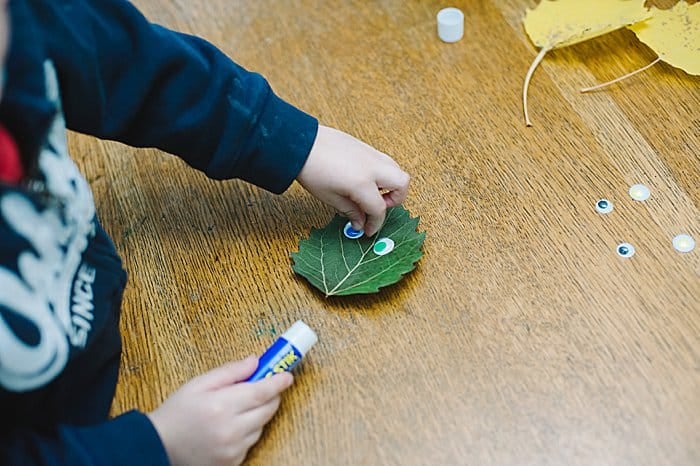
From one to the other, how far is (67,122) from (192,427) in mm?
252

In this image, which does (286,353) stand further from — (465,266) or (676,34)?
(676,34)

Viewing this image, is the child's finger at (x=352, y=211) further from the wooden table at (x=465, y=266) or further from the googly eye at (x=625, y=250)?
the googly eye at (x=625, y=250)

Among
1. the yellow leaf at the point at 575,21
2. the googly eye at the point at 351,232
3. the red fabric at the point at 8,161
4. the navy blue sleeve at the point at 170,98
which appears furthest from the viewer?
the yellow leaf at the point at 575,21

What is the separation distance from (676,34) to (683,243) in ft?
0.84

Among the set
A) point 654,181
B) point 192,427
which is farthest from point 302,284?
point 654,181

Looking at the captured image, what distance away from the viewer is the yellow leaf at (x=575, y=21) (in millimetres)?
766

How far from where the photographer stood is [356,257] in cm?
64

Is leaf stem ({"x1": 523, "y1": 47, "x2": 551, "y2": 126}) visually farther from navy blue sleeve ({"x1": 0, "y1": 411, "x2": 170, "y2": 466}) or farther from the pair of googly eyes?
navy blue sleeve ({"x1": 0, "y1": 411, "x2": 170, "y2": 466})

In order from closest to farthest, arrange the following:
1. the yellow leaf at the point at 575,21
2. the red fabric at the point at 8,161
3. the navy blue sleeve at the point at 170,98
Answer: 1. the red fabric at the point at 8,161
2. the navy blue sleeve at the point at 170,98
3. the yellow leaf at the point at 575,21

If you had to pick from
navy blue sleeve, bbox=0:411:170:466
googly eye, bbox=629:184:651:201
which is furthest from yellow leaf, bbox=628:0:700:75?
navy blue sleeve, bbox=0:411:170:466

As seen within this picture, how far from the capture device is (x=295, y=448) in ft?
1.80

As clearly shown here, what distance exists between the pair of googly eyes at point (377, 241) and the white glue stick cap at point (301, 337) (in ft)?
0.34

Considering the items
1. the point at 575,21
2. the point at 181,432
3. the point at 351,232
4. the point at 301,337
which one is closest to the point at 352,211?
the point at 351,232

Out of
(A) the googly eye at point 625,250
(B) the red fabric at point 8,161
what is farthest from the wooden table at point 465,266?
(B) the red fabric at point 8,161
